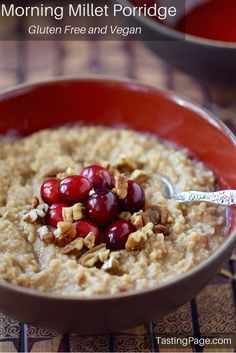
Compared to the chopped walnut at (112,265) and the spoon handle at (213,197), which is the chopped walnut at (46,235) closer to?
the chopped walnut at (112,265)

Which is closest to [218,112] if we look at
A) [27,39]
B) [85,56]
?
[85,56]

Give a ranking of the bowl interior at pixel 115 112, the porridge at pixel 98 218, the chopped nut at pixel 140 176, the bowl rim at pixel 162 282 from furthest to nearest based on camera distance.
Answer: the bowl interior at pixel 115 112 < the chopped nut at pixel 140 176 < the porridge at pixel 98 218 < the bowl rim at pixel 162 282

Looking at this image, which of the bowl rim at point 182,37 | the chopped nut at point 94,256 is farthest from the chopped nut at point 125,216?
the bowl rim at point 182,37

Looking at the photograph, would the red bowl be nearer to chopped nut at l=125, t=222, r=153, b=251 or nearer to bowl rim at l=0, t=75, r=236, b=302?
bowl rim at l=0, t=75, r=236, b=302

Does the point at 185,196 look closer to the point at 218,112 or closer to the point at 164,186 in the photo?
the point at 164,186

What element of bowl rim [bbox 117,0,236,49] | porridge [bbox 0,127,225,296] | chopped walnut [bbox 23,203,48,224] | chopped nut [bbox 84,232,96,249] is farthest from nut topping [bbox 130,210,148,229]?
bowl rim [bbox 117,0,236,49]

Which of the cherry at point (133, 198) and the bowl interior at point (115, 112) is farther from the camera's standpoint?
the bowl interior at point (115, 112)
